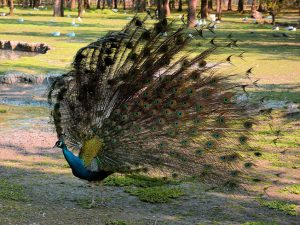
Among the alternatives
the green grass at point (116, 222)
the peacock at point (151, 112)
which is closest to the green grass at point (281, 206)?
the peacock at point (151, 112)

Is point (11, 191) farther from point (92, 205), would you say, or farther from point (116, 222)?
point (116, 222)

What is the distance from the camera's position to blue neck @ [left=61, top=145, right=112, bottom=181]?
574cm

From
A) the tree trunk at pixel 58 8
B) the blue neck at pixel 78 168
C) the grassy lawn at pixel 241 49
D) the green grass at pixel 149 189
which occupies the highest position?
the blue neck at pixel 78 168

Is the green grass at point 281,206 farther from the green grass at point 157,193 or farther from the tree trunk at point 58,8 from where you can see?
the tree trunk at point 58,8

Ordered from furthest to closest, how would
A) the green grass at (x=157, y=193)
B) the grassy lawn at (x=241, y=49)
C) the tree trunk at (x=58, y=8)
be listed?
the tree trunk at (x=58, y=8), the grassy lawn at (x=241, y=49), the green grass at (x=157, y=193)

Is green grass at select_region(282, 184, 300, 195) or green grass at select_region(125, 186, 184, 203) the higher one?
green grass at select_region(125, 186, 184, 203)

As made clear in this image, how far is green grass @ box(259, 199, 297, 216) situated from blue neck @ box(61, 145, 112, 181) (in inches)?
72.2

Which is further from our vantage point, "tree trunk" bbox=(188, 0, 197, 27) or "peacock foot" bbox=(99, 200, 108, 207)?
"tree trunk" bbox=(188, 0, 197, 27)

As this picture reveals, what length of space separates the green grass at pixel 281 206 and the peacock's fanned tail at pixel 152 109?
0.78 metres

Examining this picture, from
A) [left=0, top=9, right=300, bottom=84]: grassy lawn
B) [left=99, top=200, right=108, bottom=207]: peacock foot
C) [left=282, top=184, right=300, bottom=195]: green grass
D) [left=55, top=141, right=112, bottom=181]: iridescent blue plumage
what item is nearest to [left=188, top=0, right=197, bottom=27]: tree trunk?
[left=0, top=9, right=300, bottom=84]: grassy lawn

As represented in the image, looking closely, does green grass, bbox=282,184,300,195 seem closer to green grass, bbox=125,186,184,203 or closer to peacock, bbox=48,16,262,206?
peacock, bbox=48,16,262,206

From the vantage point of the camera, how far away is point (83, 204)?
620 cm

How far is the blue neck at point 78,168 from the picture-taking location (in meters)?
5.74

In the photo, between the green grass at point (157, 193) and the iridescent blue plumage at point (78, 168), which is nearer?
the iridescent blue plumage at point (78, 168)
